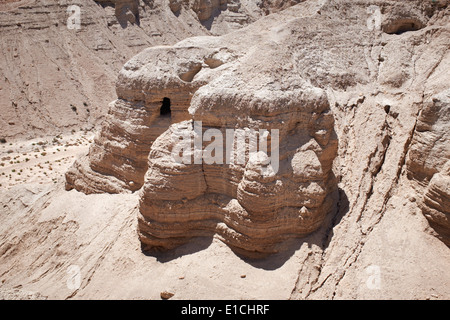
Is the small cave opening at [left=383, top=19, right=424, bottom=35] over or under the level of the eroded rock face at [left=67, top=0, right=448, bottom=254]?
over

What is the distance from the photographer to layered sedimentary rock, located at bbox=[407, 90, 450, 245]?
7.50 metres

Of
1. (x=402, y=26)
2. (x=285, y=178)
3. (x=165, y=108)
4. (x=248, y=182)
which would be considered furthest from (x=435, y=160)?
(x=165, y=108)

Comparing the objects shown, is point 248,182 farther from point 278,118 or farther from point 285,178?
point 278,118

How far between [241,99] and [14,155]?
60.3 feet

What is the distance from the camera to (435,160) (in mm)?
7820

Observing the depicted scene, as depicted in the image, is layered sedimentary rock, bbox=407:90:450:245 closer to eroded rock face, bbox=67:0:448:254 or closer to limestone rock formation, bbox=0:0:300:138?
eroded rock face, bbox=67:0:448:254

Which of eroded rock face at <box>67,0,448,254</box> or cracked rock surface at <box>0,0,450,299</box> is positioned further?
eroded rock face at <box>67,0,448,254</box>

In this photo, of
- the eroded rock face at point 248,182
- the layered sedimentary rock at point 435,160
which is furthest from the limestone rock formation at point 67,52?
the layered sedimentary rock at point 435,160

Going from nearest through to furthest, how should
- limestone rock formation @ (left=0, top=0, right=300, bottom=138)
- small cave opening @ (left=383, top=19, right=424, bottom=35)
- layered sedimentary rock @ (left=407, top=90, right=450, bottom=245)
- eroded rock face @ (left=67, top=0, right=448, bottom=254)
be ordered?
1. layered sedimentary rock @ (left=407, top=90, right=450, bottom=245)
2. eroded rock face @ (left=67, top=0, right=448, bottom=254)
3. small cave opening @ (left=383, top=19, right=424, bottom=35)
4. limestone rock formation @ (left=0, top=0, right=300, bottom=138)

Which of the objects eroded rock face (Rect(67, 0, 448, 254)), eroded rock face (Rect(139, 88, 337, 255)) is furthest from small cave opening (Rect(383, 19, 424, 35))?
eroded rock face (Rect(139, 88, 337, 255))

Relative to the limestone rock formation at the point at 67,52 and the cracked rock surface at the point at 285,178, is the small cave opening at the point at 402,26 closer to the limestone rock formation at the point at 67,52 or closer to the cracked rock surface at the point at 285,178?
the cracked rock surface at the point at 285,178

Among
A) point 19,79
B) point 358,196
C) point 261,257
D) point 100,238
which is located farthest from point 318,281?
point 19,79

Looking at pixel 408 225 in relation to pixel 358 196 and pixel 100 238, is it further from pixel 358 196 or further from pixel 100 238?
pixel 100 238

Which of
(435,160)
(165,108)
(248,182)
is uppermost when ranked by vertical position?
(165,108)
